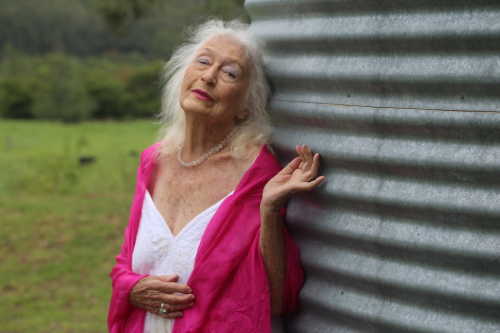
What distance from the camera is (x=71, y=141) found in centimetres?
1795

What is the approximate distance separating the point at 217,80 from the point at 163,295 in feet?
2.47

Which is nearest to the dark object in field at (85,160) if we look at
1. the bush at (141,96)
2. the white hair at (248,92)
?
the white hair at (248,92)

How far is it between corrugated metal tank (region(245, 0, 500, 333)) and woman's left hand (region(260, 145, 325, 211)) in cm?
4

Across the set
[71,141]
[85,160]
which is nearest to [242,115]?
[85,160]

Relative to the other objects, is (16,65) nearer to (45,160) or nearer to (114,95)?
(114,95)

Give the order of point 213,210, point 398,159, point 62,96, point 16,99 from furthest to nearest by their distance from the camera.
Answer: point 16,99 < point 62,96 < point 213,210 < point 398,159

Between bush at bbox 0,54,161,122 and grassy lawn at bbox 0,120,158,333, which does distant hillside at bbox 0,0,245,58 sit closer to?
bush at bbox 0,54,161,122

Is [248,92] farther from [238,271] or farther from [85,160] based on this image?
[85,160]

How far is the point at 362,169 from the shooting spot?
2.05 m

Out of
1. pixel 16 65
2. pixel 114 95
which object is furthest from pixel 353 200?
pixel 16 65

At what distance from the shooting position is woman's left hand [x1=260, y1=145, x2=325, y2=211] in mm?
2195

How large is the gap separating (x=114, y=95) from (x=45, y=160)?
1338cm

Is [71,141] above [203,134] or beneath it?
beneath

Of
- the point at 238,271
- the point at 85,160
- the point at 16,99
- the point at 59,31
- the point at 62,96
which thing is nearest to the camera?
the point at 238,271
